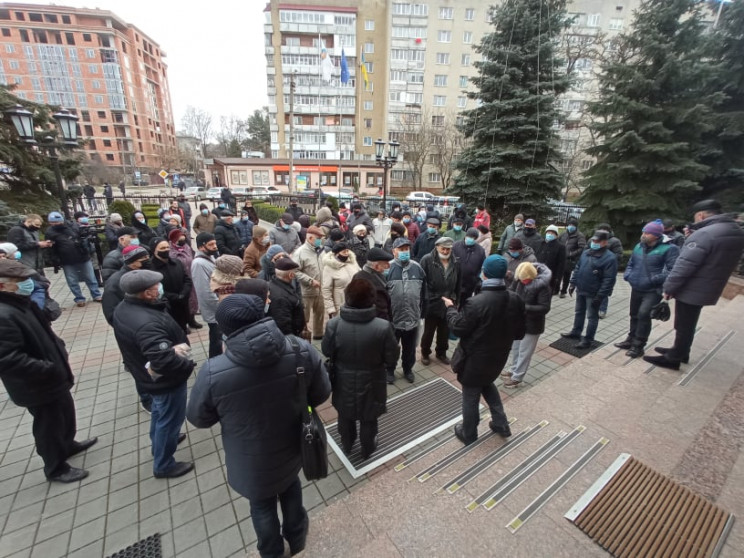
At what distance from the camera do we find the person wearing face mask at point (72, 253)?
6883mm

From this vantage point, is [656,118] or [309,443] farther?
[656,118]

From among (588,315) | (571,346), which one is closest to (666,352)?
(588,315)

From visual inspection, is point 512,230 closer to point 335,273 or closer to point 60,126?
point 335,273

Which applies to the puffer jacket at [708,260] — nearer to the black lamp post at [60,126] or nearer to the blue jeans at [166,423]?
the blue jeans at [166,423]

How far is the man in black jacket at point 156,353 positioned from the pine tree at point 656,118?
13.6 m

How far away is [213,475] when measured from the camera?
3158 millimetres

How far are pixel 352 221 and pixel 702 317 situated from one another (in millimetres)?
8007

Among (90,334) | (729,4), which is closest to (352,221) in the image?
(90,334)

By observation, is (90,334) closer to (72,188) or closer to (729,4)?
(72,188)

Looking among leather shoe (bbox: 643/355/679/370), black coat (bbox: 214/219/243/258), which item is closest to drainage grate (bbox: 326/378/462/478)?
leather shoe (bbox: 643/355/679/370)

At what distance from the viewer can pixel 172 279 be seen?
A: 4.62 meters

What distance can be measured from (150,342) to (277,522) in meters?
1.61

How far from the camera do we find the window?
138 ft

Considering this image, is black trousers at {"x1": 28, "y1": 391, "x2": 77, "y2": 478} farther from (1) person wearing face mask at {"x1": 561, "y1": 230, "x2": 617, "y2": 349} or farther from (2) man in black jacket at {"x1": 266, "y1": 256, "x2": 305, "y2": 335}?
(1) person wearing face mask at {"x1": 561, "y1": 230, "x2": 617, "y2": 349}
